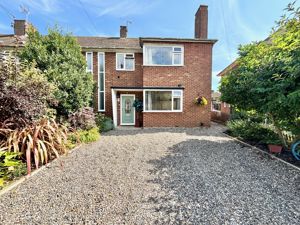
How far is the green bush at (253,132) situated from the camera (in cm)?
668

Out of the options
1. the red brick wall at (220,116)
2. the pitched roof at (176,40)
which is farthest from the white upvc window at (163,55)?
the red brick wall at (220,116)

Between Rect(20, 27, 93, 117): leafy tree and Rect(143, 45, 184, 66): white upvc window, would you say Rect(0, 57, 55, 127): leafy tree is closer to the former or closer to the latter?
Rect(20, 27, 93, 117): leafy tree

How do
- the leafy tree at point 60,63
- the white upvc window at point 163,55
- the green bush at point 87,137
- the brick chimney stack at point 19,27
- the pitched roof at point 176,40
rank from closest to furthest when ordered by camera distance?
the green bush at point 87,137
the leafy tree at point 60,63
the pitched roof at point 176,40
the white upvc window at point 163,55
the brick chimney stack at point 19,27

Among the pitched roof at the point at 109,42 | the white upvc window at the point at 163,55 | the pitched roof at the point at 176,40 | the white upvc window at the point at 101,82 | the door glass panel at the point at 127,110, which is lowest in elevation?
the door glass panel at the point at 127,110

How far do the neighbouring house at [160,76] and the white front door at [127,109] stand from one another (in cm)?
78

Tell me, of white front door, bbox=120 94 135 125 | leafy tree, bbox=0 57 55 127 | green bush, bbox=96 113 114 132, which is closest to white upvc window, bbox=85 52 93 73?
white front door, bbox=120 94 135 125

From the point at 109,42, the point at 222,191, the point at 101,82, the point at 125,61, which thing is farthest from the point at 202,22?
the point at 222,191

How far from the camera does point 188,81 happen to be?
10945mm

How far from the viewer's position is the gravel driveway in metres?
2.48

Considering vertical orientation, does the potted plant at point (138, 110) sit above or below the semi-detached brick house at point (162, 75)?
below

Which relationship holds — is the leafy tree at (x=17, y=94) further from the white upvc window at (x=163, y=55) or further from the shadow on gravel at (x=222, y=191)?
the white upvc window at (x=163, y=55)

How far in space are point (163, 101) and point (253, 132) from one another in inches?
215

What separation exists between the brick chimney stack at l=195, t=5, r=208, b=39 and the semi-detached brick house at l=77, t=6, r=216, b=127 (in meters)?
1.35

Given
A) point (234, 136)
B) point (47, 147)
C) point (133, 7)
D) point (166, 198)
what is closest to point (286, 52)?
point (234, 136)
